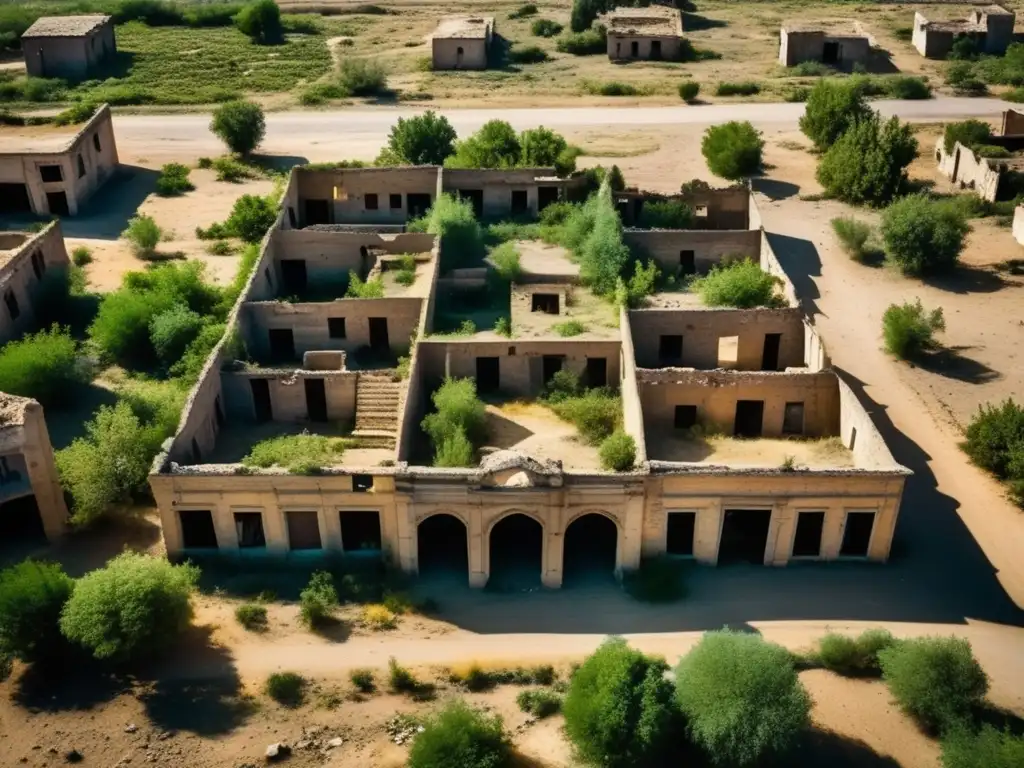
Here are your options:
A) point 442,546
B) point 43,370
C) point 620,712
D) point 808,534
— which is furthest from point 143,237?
point 620,712

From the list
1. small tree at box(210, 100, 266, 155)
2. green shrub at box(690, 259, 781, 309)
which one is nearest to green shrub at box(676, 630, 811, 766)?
green shrub at box(690, 259, 781, 309)

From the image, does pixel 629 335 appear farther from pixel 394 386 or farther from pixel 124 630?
pixel 124 630

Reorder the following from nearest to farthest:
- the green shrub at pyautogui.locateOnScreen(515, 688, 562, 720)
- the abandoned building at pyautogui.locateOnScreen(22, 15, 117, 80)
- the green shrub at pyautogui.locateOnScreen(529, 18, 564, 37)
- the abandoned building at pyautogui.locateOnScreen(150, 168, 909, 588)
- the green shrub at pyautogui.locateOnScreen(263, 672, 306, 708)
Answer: the green shrub at pyautogui.locateOnScreen(515, 688, 562, 720) < the green shrub at pyautogui.locateOnScreen(263, 672, 306, 708) < the abandoned building at pyautogui.locateOnScreen(150, 168, 909, 588) < the abandoned building at pyautogui.locateOnScreen(22, 15, 117, 80) < the green shrub at pyautogui.locateOnScreen(529, 18, 564, 37)

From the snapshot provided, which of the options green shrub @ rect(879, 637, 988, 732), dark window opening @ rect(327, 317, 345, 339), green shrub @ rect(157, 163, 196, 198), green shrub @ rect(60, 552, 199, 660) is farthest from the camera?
green shrub @ rect(157, 163, 196, 198)

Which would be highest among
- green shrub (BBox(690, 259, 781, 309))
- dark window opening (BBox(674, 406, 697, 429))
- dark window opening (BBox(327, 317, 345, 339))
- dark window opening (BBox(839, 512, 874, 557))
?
green shrub (BBox(690, 259, 781, 309))

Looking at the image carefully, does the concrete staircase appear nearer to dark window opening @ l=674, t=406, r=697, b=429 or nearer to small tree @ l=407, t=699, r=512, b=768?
dark window opening @ l=674, t=406, r=697, b=429

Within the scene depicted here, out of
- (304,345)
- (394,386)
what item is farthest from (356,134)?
(394,386)

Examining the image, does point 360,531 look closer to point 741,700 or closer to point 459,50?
point 741,700
